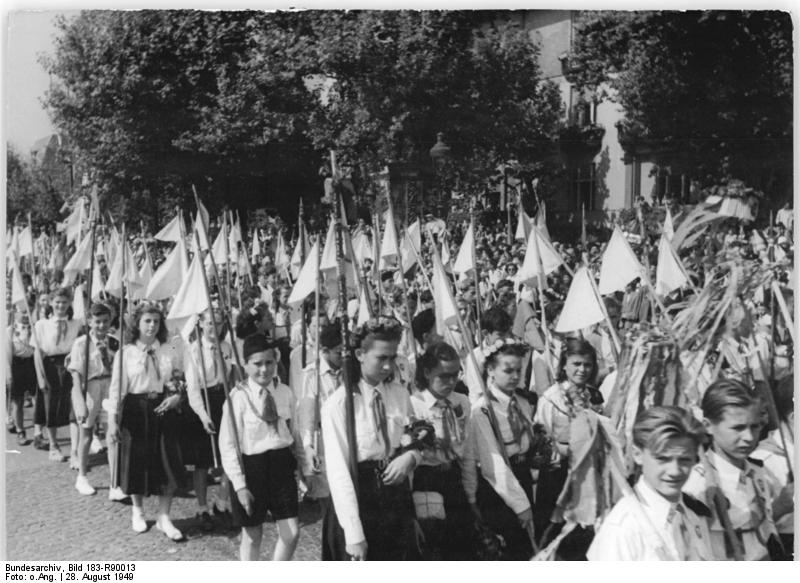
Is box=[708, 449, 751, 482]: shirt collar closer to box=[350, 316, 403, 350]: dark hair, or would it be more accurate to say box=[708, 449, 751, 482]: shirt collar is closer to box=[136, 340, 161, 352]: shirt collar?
box=[350, 316, 403, 350]: dark hair

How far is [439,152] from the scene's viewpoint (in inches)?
213

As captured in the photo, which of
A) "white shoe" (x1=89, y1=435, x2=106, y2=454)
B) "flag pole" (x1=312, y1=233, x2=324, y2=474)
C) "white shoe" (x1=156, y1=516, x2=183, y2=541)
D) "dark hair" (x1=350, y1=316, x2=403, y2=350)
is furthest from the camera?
"white shoe" (x1=89, y1=435, x2=106, y2=454)

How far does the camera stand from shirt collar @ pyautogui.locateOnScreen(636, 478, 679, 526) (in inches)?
162

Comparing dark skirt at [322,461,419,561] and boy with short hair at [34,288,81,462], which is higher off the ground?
boy with short hair at [34,288,81,462]

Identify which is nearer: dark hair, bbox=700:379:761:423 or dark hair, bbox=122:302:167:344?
dark hair, bbox=700:379:761:423

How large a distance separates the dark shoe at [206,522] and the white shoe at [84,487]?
2.21ft

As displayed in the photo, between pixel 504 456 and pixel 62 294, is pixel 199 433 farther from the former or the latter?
pixel 504 456

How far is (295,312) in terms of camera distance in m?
5.85

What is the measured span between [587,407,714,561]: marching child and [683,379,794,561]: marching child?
0.09m

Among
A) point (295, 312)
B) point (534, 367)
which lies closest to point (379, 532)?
point (534, 367)

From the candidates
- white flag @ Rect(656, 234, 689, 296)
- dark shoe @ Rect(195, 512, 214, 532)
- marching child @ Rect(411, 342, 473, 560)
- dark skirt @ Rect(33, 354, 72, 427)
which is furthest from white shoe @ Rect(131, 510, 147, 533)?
white flag @ Rect(656, 234, 689, 296)

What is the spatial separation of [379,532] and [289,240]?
2.21 meters

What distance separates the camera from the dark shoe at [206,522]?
5.06 metres

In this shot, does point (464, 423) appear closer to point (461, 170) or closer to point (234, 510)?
point (234, 510)
